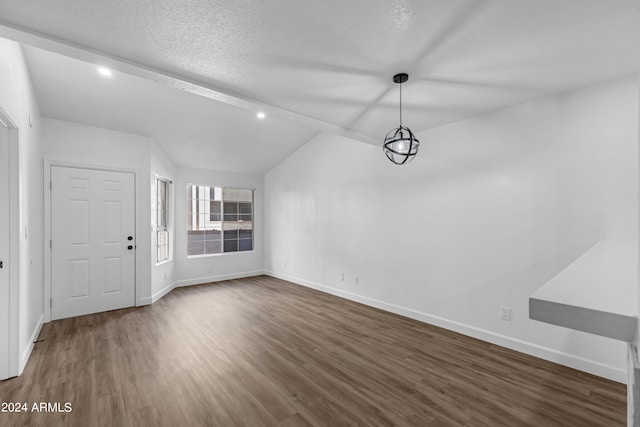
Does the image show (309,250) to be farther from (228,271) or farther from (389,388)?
(389,388)

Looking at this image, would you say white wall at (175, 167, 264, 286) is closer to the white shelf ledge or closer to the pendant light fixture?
the pendant light fixture

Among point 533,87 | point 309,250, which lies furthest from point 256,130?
point 533,87

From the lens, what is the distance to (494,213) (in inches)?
129

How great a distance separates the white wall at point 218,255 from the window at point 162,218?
0.64 ft

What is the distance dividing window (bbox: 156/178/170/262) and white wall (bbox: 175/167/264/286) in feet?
0.64

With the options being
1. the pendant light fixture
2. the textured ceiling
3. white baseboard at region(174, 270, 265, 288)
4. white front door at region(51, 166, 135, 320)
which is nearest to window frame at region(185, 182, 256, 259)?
white baseboard at region(174, 270, 265, 288)

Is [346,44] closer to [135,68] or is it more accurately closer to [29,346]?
[135,68]

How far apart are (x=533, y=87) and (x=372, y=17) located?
6.36 ft

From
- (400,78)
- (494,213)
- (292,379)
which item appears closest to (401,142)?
(400,78)

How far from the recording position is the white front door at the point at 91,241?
12.9 ft

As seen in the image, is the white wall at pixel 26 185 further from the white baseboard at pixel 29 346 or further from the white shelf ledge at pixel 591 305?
the white shelf ledge at pixel 591 305

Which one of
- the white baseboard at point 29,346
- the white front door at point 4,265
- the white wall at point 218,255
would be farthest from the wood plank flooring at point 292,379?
the white wall at point 218,255

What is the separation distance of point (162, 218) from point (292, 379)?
4.24 metres

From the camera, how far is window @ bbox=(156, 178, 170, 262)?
17.3 feet
